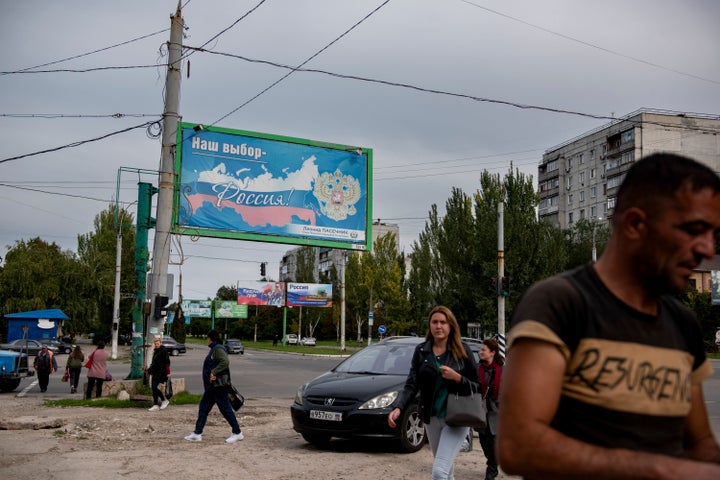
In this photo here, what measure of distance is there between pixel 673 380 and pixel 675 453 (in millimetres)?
182

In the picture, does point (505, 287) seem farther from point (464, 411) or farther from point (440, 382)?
point (464, 411)

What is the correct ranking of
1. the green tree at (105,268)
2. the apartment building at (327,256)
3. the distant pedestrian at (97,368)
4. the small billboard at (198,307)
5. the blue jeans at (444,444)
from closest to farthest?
the blue jeans at (444,444) → the distant pedestrian at (97,368) → the green tree at (105,268) → the small billboard at (198,307) → the apartment building at (327,256)

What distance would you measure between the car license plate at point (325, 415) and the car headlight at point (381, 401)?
1.07ft

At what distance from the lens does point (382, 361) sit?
11.3 m

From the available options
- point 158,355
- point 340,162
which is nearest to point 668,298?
point 158,355

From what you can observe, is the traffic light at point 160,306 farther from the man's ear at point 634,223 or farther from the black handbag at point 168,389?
the man's ear at point 634,223

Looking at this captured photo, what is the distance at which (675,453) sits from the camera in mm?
1905

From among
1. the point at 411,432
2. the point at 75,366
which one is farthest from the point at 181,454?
the point at 75,366

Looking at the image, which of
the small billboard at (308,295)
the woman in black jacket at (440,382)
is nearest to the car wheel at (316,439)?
the woman in black jacket at (440,382)

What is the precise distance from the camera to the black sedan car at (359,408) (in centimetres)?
998

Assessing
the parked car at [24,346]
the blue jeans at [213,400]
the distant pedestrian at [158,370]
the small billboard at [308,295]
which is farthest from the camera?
the small billboard at [308,295]

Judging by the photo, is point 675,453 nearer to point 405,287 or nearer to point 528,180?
point 528,180

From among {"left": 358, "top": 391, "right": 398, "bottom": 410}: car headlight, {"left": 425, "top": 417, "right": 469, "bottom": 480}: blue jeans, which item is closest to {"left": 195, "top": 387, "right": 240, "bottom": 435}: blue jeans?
{"left": 358, "top": 391, "right": 398, "bottom": 410}: car headlight

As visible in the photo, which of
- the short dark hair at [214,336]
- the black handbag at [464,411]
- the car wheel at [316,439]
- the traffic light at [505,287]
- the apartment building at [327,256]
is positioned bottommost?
the car wheel at [316,439]
